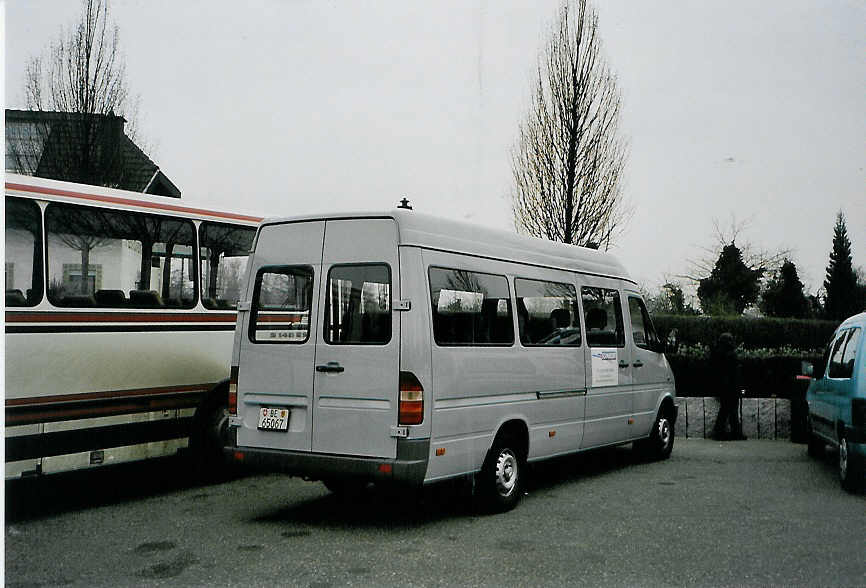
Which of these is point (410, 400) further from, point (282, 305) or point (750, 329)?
point (750, 329)

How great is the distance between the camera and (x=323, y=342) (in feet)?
24.6

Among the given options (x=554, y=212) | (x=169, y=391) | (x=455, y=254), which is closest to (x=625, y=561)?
(x=455, y=254)

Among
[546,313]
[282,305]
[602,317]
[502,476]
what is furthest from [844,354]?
[282,305]

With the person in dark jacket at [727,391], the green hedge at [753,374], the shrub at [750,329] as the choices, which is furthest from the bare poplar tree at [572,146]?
the person in dark jacket at [727,391]

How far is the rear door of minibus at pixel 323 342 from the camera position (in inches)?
283

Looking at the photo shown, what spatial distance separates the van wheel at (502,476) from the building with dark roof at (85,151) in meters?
9.52

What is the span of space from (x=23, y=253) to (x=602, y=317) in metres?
5.65

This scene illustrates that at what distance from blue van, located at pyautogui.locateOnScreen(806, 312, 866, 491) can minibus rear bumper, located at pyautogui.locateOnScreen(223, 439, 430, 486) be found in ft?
13.8

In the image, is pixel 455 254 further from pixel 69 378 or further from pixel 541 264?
pixel 69 378

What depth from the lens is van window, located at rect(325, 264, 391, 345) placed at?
7.27 m

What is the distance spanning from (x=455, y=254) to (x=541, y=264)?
5.04 feet

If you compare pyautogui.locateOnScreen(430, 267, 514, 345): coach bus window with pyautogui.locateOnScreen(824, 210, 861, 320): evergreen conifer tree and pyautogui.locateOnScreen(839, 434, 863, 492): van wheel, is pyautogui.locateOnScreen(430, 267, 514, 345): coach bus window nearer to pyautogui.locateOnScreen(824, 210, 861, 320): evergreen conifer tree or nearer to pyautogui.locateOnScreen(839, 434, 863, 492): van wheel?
pyautogui.locateOnScreen(839, 434, 863, 492): van wheel

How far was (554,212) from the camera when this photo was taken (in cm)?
1950

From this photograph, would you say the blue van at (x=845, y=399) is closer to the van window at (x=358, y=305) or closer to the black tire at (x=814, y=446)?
the black tire at (x=814, y=446)
